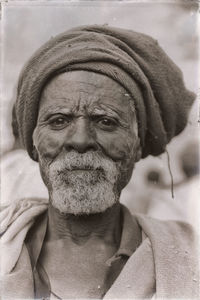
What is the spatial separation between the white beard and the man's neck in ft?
0.25

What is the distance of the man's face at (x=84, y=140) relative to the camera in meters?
1.43

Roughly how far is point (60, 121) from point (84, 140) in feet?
0.41

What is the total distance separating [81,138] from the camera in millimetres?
1411

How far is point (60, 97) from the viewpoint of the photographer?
1.49 meters

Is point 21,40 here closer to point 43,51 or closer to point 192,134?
point 43,51

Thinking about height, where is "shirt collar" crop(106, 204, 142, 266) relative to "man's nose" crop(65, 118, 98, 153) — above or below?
below

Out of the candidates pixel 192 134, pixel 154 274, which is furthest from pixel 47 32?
pixel 154 274

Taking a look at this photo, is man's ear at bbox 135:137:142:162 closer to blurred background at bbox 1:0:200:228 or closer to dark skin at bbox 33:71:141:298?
dark skin at bbox 33:71:141:298

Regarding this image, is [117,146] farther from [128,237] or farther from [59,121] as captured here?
[128,237]

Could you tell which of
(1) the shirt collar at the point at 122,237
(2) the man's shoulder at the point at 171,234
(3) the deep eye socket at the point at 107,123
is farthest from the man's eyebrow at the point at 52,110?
(2) the man's shoulder at the point at 171,234

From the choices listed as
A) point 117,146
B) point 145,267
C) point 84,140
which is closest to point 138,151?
point 117,146

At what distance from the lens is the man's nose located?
1.41m

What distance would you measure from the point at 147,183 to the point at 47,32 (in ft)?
2.56

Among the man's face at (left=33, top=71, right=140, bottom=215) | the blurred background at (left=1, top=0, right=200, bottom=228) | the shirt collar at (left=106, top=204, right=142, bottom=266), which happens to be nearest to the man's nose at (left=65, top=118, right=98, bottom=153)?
the man's face at (left=33, top=71, right=140, bottom=215)
